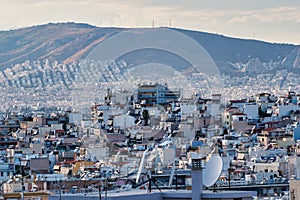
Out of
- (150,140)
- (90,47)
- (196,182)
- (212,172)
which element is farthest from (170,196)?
(90,47)

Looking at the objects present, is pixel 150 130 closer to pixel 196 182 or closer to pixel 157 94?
pixel 157 94

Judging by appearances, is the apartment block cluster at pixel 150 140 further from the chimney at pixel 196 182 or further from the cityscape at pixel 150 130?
the chimney at pixel 196 182

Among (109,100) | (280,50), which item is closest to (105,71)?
(109,100)

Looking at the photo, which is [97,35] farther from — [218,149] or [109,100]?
[218,149]

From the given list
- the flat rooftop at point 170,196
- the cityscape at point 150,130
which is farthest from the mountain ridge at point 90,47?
the flat rooftop at point 170,196

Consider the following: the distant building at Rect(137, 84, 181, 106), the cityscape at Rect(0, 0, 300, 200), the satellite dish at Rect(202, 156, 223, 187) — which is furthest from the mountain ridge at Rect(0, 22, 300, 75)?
the satellite dish at Rect(202, 156, 223, 187)

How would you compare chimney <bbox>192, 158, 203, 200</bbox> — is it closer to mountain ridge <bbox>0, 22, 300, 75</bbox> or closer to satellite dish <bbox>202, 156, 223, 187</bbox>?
satellite dish <bbox>202, 156, 223, 187</bbox>
